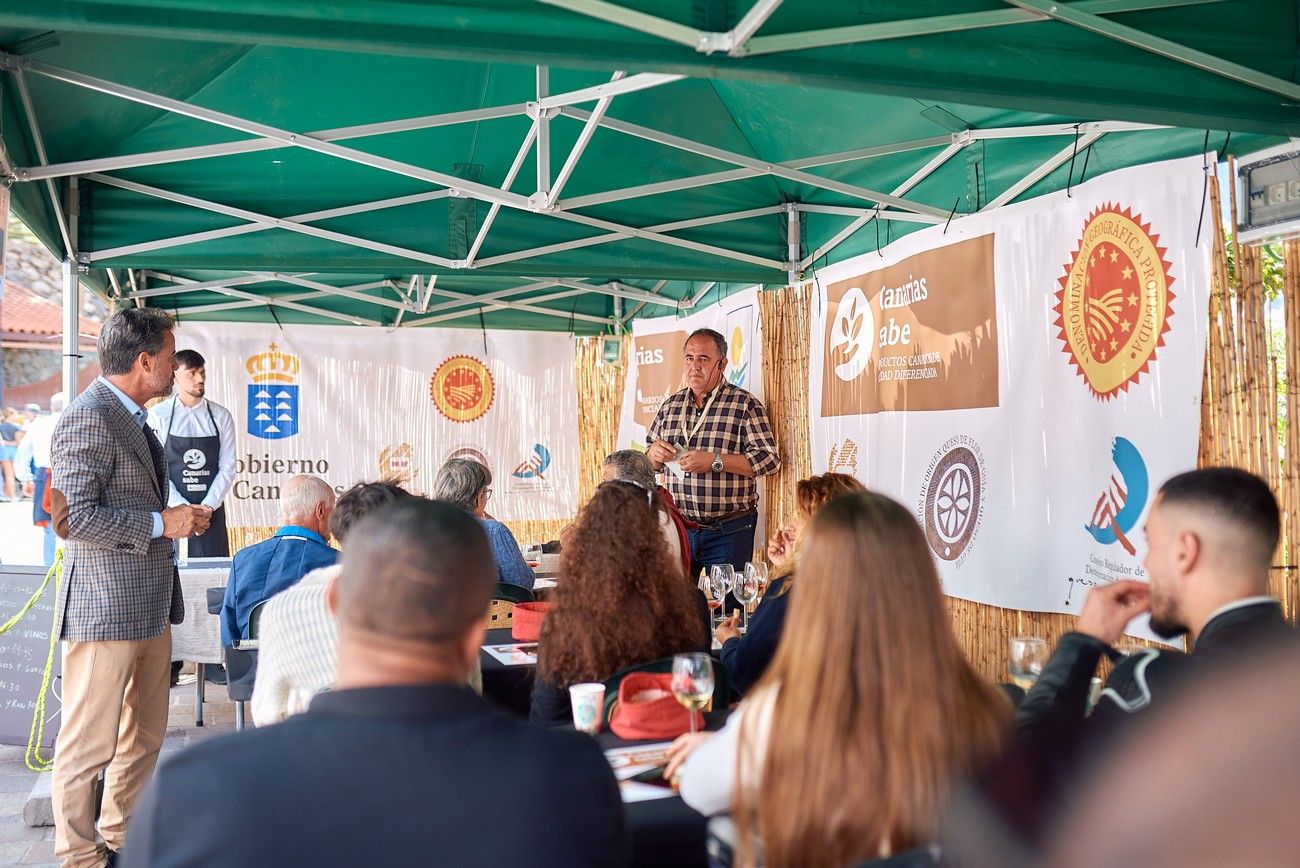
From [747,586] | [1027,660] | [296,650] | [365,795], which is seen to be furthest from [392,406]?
[365,795]

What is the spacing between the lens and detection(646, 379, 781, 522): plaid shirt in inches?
232

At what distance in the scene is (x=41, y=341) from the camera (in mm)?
20688

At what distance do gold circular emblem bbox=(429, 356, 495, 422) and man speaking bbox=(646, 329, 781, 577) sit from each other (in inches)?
127

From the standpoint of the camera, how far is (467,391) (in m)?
9.08

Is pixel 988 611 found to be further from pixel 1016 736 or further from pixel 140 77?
pixel 140 77

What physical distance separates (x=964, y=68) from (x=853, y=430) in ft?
8.83

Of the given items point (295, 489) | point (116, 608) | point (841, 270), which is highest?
point (841, 270)

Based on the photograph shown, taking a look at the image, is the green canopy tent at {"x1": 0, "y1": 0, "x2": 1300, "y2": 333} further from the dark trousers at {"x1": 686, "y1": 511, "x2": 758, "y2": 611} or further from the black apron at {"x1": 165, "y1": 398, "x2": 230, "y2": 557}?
the dark trousers at {"x1": 686, "y1": 511, "x2": 758, "y2": 611}

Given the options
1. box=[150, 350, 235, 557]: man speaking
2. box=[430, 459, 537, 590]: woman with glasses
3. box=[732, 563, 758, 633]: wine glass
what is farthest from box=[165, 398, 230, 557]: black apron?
box=[732, 563, 758, 633]: wine glass

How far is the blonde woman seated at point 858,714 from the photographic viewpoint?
1439 millimetres

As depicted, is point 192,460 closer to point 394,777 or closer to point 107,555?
point 107,555

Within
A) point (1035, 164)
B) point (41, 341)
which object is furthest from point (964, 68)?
point (41, 341)

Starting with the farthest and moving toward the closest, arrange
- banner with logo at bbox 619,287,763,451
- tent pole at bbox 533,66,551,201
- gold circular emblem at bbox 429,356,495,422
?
gold circular emblem at bbox 429,356,495,422 → banner with logo at bbox 619,287,763,451 → tent pole at bbox 533,66,551,201

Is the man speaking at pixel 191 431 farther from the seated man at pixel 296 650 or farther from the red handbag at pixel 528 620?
the seated man at pixel 296 650
